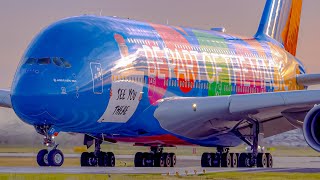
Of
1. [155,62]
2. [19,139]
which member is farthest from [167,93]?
[19,139]

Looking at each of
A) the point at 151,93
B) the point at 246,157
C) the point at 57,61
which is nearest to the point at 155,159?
the point at 246,157

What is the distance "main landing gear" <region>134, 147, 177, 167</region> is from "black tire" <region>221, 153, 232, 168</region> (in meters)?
1.72

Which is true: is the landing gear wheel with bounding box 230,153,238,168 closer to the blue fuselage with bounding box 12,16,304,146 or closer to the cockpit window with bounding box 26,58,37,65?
the blue fuselage with bounding box 12,16,304,146

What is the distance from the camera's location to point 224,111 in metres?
36.8

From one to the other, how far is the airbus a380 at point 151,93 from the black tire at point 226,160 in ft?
0.13

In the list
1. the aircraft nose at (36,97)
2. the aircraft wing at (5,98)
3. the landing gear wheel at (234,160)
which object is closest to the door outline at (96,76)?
the aircraft nose at (36,97)

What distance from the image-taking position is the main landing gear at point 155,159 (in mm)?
39344

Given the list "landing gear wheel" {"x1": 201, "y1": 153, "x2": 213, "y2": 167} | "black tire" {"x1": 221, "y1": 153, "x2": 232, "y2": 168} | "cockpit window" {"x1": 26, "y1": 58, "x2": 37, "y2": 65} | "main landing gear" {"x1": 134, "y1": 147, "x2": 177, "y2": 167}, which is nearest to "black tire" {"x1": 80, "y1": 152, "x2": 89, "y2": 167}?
"main landing gear" {"x1": 134, "y1": 147, "x2": 177, "y2": 167}

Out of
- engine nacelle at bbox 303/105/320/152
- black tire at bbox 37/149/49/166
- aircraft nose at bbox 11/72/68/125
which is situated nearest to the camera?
engine nacelle at bbox 303/105/320/152

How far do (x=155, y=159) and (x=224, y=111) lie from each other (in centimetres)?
388

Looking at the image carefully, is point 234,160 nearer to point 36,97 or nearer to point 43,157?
point 43,157

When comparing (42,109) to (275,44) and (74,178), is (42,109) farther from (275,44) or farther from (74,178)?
(275,44)

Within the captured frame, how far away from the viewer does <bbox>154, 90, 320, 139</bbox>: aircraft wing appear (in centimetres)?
3547

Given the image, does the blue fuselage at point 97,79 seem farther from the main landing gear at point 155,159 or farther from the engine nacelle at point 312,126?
the engine nacelle at point 312,126
